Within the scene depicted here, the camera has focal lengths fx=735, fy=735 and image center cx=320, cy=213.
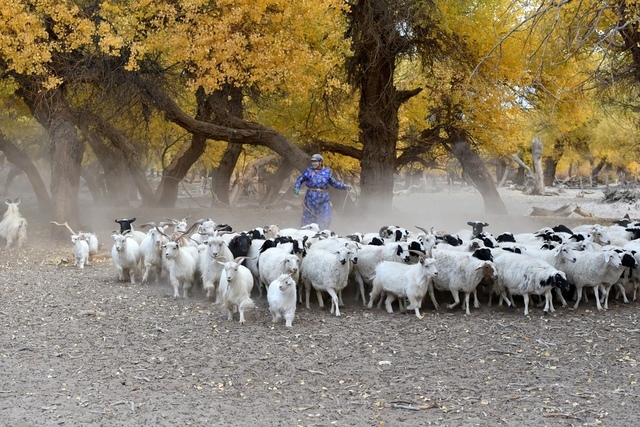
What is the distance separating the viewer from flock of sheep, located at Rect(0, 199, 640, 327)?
9.16 m

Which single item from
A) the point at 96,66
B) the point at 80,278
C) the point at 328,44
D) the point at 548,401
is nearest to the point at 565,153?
Answer: the point at 328,44

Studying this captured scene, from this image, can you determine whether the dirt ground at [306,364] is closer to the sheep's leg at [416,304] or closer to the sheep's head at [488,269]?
the sheep's leg at [416,304]

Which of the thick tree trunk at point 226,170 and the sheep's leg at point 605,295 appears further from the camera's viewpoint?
the thick tree trunk at point 226,170

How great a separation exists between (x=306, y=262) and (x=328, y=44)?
27.9 ft

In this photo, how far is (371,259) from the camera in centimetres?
1023

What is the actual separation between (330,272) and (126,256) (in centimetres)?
369

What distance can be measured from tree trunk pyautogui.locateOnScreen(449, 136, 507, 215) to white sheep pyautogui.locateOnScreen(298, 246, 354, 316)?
13.4 metres

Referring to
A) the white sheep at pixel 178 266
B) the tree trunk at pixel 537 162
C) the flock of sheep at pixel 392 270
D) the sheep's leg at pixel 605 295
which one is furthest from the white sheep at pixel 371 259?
the tree trunk at pixel 537 162

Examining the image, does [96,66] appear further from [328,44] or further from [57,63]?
[328,44]

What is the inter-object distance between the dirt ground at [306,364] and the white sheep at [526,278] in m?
0.27

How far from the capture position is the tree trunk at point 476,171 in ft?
74.0

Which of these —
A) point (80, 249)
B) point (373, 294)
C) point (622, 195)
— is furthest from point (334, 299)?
point (622, 195)

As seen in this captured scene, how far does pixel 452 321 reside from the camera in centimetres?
901

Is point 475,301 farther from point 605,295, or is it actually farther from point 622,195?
point 622,195
